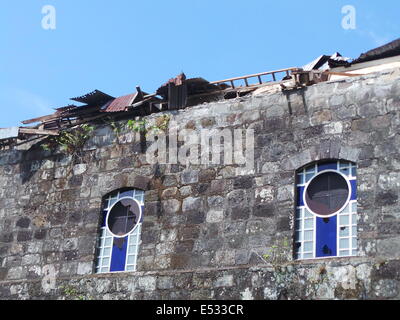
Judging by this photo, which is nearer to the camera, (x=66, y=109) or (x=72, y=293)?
(x=72, y=293)

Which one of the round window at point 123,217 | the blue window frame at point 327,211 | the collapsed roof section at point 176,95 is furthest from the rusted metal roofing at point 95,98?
the blue window frame at point 327,211

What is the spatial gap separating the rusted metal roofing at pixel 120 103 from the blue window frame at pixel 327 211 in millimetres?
3785

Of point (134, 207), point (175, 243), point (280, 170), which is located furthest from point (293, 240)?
point (134, 207)

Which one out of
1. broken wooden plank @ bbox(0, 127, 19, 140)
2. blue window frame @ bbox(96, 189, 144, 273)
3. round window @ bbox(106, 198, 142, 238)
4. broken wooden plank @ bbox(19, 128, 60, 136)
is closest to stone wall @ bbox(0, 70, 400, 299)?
blue window frame @ bbox(96, 189, 144, 273)

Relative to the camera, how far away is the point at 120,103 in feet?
46.6

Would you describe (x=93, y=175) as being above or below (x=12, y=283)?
above

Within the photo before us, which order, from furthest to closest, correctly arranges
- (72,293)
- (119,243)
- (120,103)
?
(120,103), (119,243), (72,293)

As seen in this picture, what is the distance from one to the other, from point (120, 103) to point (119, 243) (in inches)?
108

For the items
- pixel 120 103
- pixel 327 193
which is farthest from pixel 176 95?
pixel 327 193

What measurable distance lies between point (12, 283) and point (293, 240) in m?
5.37

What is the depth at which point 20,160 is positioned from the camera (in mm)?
14953

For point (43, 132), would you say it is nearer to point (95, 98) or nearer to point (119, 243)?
point (95, 98)
